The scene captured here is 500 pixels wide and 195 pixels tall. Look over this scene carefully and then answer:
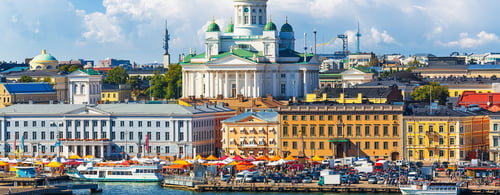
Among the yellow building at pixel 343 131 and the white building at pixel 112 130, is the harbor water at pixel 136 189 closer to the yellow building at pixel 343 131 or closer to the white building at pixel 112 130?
the white building at pixel 112 130

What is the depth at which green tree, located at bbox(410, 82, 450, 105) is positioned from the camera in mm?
177375

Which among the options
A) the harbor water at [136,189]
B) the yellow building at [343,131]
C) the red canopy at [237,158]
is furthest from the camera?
the yellow building at [343,131]

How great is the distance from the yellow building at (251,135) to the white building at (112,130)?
3.04m

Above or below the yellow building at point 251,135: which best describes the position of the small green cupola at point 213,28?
above

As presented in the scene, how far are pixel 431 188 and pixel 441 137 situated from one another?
65.1 feet

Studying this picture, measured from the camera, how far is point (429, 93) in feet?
582

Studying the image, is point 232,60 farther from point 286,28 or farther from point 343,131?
point 343,131

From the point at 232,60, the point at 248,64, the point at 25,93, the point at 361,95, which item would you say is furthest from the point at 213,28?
the point at 361,95

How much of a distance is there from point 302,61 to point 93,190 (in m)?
76.6

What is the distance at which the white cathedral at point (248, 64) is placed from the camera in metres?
179

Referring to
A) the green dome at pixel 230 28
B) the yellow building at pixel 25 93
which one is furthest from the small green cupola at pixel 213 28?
the yellow building at pixel 25 93

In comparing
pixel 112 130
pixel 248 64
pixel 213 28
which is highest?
pixel 213 28

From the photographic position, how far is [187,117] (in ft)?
432

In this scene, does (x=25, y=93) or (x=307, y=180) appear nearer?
(x=307, y=180)
